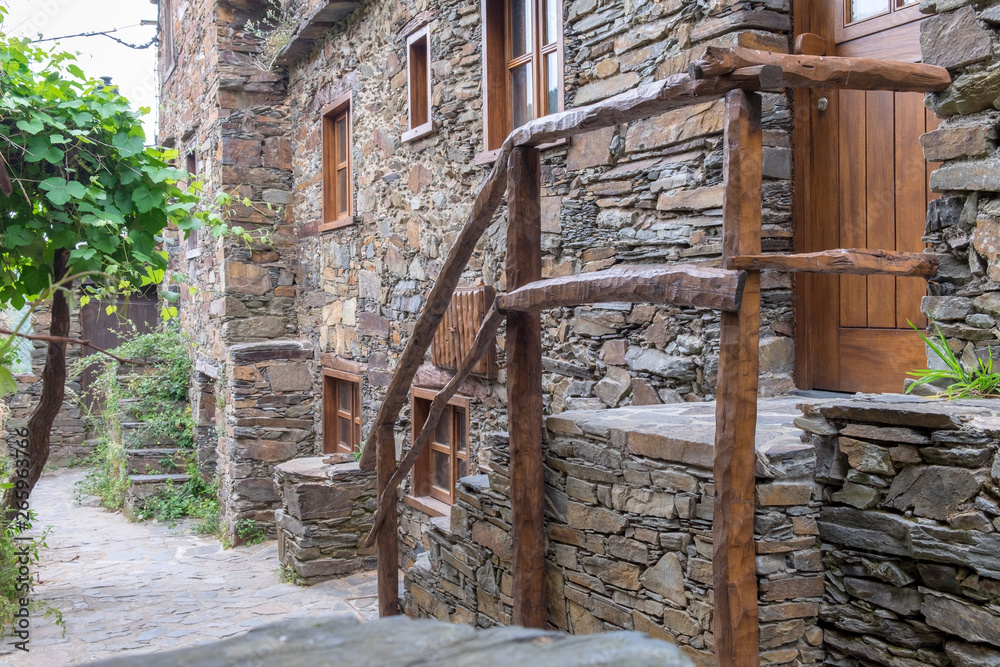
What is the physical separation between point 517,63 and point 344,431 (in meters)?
4.13

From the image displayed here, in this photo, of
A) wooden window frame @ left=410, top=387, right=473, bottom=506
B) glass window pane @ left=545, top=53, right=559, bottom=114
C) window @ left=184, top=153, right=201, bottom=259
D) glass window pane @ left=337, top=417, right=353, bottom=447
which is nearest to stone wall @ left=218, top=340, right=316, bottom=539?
glass window pane @ left=337, top=417, right=353, bottom=447

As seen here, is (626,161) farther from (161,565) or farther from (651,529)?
(161,565)

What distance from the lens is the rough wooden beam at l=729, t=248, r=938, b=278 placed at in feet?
6.90

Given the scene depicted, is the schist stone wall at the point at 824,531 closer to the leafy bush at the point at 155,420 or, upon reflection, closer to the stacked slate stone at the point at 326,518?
the stacked slate stone at the point at 326,518

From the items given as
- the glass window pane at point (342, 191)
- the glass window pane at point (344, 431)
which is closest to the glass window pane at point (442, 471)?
the glass window pane at point (344, 431)

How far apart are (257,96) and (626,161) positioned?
5.90 metres

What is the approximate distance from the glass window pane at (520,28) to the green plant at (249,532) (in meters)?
5.30

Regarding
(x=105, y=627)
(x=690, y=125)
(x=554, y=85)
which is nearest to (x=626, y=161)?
(x=690, y=125)

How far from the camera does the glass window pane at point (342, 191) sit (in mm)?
7650

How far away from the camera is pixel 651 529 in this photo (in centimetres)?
253

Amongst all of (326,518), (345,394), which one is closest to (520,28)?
(326,518)

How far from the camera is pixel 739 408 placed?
214 centimetres

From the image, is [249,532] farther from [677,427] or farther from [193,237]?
[677,427]

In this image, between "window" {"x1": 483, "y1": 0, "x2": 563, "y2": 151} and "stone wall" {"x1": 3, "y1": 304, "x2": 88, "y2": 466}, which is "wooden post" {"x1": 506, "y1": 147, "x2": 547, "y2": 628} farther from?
"stone wall" {"x1": 3, "y1": 304, "x2": 88, "y2": 466}
